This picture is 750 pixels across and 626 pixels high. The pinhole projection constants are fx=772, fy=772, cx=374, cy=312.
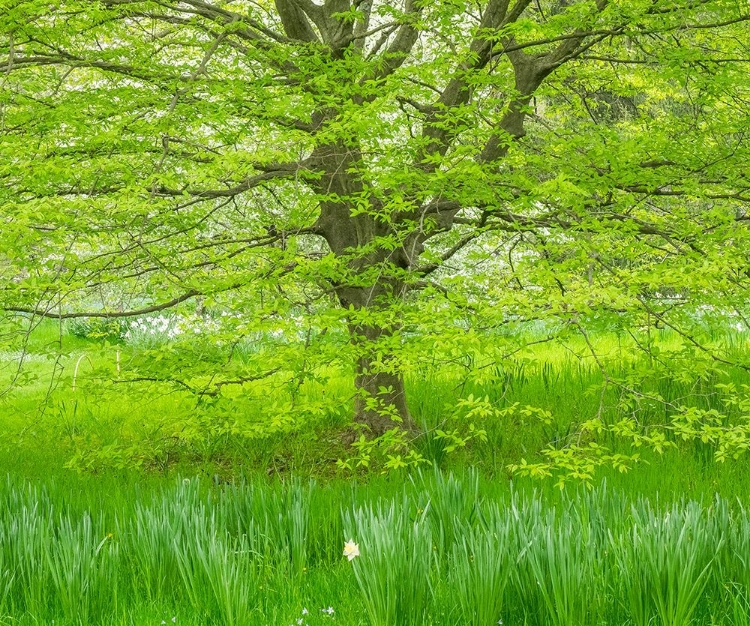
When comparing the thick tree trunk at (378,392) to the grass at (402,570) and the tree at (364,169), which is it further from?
the grass at (402,570)

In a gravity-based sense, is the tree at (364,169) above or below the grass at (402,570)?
above

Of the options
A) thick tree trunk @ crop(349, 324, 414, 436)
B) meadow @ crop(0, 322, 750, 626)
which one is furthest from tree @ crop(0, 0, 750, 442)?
meadow @ crop(0, 322, 750, 626)

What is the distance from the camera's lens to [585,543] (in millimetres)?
2781

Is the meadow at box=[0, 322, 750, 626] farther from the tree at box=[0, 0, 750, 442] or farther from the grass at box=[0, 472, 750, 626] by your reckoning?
the tree at box=[0, 0, 750, 442]

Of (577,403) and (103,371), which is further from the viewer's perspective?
(577,403)

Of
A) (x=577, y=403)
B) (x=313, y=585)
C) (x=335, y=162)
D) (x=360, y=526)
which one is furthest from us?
(x=577, y=403)

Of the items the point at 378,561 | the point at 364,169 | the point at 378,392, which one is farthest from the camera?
the point at 378,392

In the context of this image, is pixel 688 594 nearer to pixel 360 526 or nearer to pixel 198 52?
pixel 360 526

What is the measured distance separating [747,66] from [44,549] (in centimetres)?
597

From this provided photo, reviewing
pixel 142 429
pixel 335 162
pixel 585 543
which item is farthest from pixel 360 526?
pixel 142 429

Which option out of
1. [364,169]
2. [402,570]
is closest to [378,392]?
[364,169]

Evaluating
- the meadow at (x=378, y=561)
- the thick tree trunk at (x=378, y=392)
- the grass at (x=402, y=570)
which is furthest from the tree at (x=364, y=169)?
the grass at (x=402, y=570)

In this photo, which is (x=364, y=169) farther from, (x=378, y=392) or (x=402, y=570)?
(x=402, y=570)

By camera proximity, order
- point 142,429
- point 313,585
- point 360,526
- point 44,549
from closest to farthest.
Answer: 1. point 360,526
2. point 44,549
3. point 313,585
4. point 142,429
